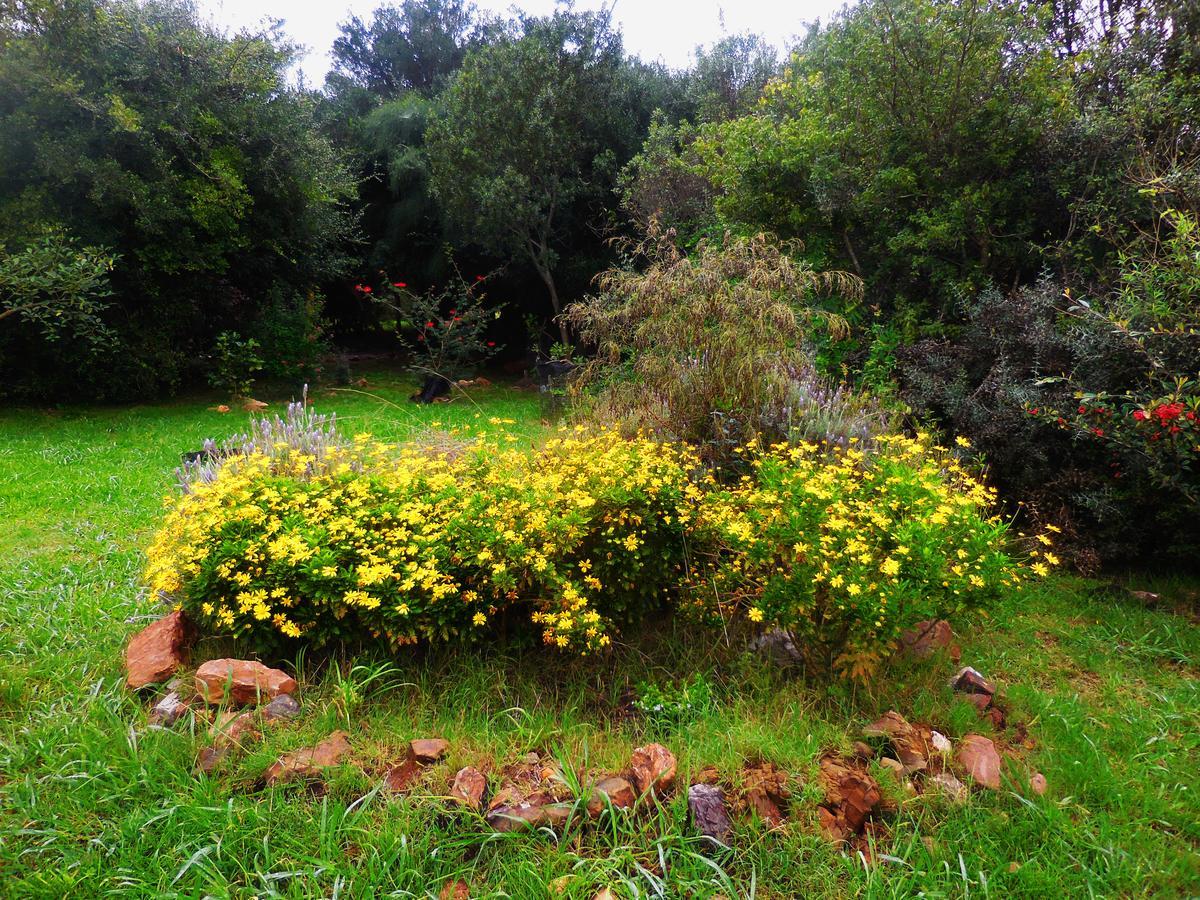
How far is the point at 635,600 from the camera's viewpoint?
9.02 feet

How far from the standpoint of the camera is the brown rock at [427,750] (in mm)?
1957

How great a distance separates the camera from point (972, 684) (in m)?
2.52

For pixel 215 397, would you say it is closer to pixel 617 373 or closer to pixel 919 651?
pixel 617 373

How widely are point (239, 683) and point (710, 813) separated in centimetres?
156

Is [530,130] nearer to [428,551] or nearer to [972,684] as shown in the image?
[428,551]

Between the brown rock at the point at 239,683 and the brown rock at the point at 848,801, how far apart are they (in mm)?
1738

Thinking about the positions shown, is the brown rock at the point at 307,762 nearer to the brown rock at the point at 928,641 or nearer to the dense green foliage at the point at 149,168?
the brown rock at the point at 928,641

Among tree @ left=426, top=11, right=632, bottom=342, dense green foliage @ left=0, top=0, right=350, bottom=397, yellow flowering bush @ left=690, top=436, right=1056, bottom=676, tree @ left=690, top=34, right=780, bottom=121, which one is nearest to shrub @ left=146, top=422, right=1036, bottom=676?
yellow flowering bush @ left=690, top=436, right=1056, bottom=676

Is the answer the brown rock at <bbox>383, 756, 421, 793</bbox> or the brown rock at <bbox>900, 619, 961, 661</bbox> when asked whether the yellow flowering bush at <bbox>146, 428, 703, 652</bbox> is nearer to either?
the brown rock at <bbox>383, 756, 421, 793</bbox>

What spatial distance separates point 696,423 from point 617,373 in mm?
1741

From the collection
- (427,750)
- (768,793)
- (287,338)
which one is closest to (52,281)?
(287,338)

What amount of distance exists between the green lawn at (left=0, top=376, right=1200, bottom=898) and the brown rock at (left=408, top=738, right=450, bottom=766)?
0.11 ft

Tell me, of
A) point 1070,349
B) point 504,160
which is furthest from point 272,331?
point 1070,349

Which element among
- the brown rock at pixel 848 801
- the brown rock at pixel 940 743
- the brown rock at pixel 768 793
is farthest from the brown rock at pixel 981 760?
the brown rock at pixel 768 793
